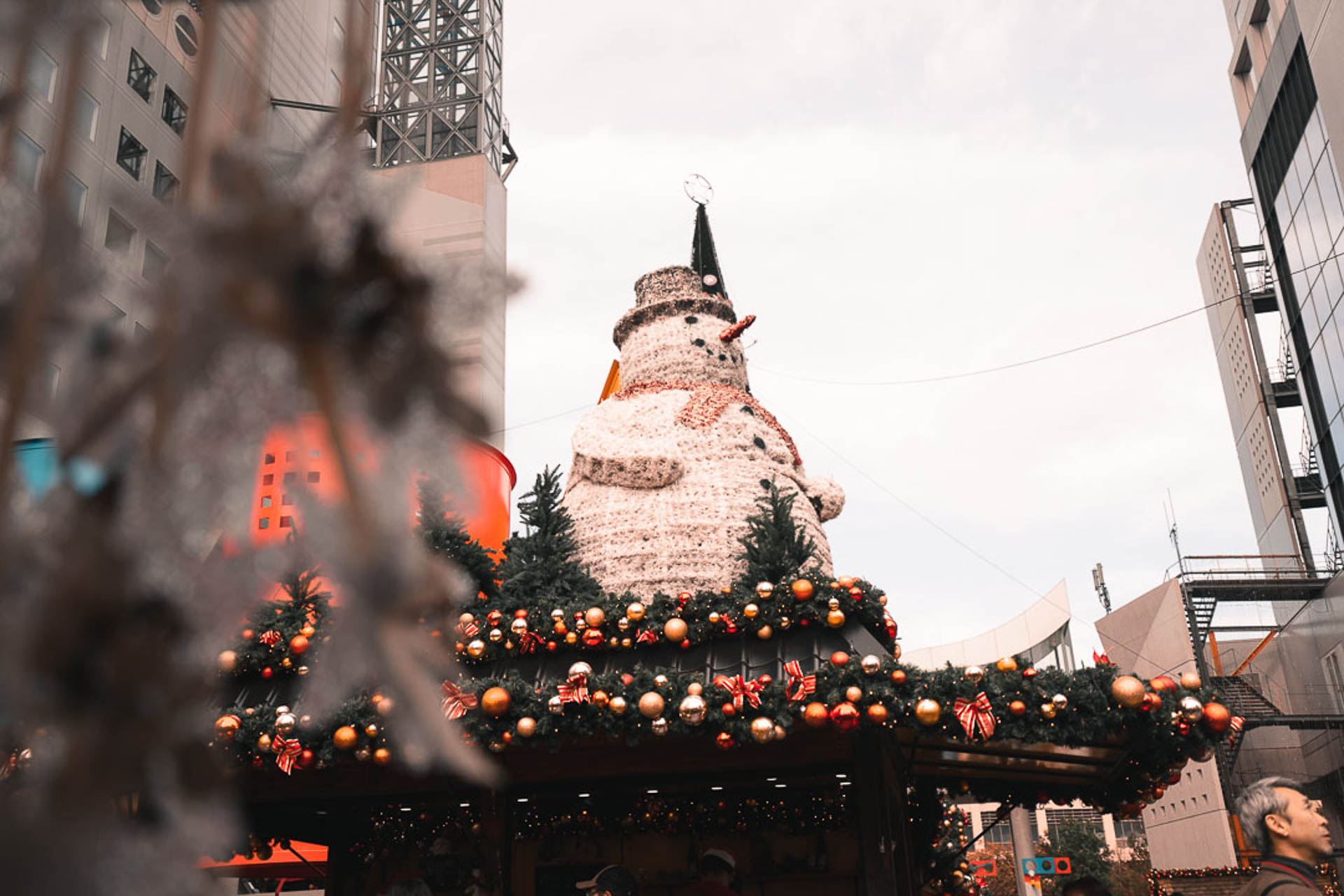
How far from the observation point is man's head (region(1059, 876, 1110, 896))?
4.75 meters

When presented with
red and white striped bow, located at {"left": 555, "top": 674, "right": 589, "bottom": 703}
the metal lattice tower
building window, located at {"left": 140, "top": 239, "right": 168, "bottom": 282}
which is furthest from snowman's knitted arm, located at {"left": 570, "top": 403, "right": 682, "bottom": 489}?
the metal lattice tower

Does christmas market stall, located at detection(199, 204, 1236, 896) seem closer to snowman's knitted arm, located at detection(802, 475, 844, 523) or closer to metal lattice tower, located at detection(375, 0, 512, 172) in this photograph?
snowman's knitted arm, located at detection(802, 475, 844, 523)

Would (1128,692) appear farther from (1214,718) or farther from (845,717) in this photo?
(845,717)

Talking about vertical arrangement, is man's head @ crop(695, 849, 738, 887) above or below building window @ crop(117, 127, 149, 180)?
below

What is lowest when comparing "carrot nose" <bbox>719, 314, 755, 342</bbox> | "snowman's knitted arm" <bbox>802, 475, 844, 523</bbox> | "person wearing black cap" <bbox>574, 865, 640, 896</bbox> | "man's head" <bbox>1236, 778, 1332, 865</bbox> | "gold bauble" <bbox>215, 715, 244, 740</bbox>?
"person wearing black cap" <bbox>574, 865, 640, 896</bbox>

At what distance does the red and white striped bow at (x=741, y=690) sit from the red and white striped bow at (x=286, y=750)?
2554mm

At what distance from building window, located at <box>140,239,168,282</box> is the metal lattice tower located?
2116cm

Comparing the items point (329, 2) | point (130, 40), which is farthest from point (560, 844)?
point (130, 40)

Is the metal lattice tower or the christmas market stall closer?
the christmas market stall

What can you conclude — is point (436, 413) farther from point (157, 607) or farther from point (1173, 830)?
point (1173, 830)

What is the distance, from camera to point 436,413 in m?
0.73

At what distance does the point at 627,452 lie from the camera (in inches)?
382

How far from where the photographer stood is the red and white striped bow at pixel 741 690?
5.93 m

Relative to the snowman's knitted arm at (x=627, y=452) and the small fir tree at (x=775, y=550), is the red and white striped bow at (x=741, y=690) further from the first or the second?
the snowman's knitted arm at (x=627, y=452)
